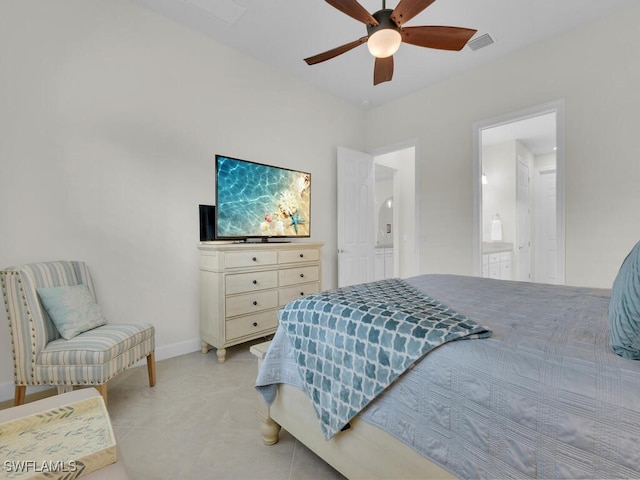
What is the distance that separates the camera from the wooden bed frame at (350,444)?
97 centimetres

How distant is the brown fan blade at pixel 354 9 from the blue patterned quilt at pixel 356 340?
65.4 inches

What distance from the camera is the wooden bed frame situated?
38.3 inches

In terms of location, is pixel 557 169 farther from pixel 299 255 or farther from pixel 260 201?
pixel 260 201

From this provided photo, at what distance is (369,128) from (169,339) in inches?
150

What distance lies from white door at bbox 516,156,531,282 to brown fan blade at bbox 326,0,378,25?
455 centimetres

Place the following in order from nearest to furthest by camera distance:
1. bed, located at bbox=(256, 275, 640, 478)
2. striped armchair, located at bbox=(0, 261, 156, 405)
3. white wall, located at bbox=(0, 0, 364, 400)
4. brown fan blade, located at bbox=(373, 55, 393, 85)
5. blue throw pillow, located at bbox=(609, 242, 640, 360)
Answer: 1. bed, located at bbox=(256, 275, 640, 478)
2. blue throw pillow, located at bbox=(609, 242, 640, 360)
3. striped armchair, located at bbox=(0, 261, 156, 405)
4. white wall, located at bbox=(0, 0, 364, 400)
5. brown fan blade, located at bbox=(373, 55, 393, 85)

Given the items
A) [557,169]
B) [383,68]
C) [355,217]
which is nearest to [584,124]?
[557,169]

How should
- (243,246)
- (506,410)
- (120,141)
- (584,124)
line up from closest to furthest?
(506,410) → (120,141) → (243,246) → (584,124)

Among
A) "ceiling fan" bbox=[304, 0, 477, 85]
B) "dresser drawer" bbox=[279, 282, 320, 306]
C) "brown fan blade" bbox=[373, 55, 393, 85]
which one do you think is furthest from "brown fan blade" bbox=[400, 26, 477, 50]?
"dresser drawer" bbox=[279, 282, 320, 306]

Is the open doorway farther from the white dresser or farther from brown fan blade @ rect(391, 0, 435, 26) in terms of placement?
→ brown fan blade @ rect(391, 0, 435, 26)

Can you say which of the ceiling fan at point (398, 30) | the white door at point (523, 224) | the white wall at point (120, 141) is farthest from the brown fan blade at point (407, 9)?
the white door at point (523, 224)

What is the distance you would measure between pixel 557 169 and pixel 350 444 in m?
3.21

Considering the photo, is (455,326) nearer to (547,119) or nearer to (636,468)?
(636,468)

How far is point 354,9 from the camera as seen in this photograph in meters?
1.80
